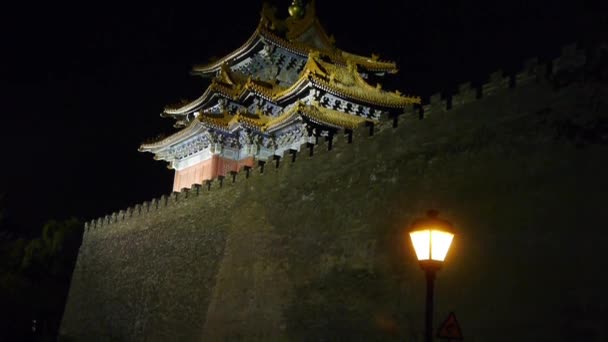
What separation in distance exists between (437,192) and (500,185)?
1376 millimetres

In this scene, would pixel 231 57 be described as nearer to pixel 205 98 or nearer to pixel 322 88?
pixel 205 98

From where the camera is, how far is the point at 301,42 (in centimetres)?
2547

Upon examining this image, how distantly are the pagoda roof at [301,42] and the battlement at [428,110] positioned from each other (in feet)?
23.8

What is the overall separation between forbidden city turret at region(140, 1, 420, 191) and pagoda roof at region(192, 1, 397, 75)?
4cm

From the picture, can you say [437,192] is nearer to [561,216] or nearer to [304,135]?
[561,216]

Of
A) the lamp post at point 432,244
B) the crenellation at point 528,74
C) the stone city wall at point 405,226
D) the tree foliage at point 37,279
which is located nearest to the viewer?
the lamp post at point 432,244

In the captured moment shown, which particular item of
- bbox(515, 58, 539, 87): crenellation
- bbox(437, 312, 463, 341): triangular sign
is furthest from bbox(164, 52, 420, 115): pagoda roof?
bbox(437, 312, 463, 341): triangular sign

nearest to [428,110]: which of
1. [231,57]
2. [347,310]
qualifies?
[347,310]

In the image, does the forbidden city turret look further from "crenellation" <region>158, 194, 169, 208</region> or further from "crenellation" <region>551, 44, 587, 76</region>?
"crenellation" <region>551, 44, 587, 76</region>

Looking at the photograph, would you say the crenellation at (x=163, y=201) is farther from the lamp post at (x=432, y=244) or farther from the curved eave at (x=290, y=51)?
the lamp post at (x=432, y=244)

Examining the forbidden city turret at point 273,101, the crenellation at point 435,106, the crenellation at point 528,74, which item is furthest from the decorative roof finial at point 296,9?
the crenellation at point 528,74

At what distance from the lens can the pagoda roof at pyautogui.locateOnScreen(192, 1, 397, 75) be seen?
2447 centimetres

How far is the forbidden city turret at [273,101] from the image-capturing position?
69.4 feet

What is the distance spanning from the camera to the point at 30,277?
28641 mm
